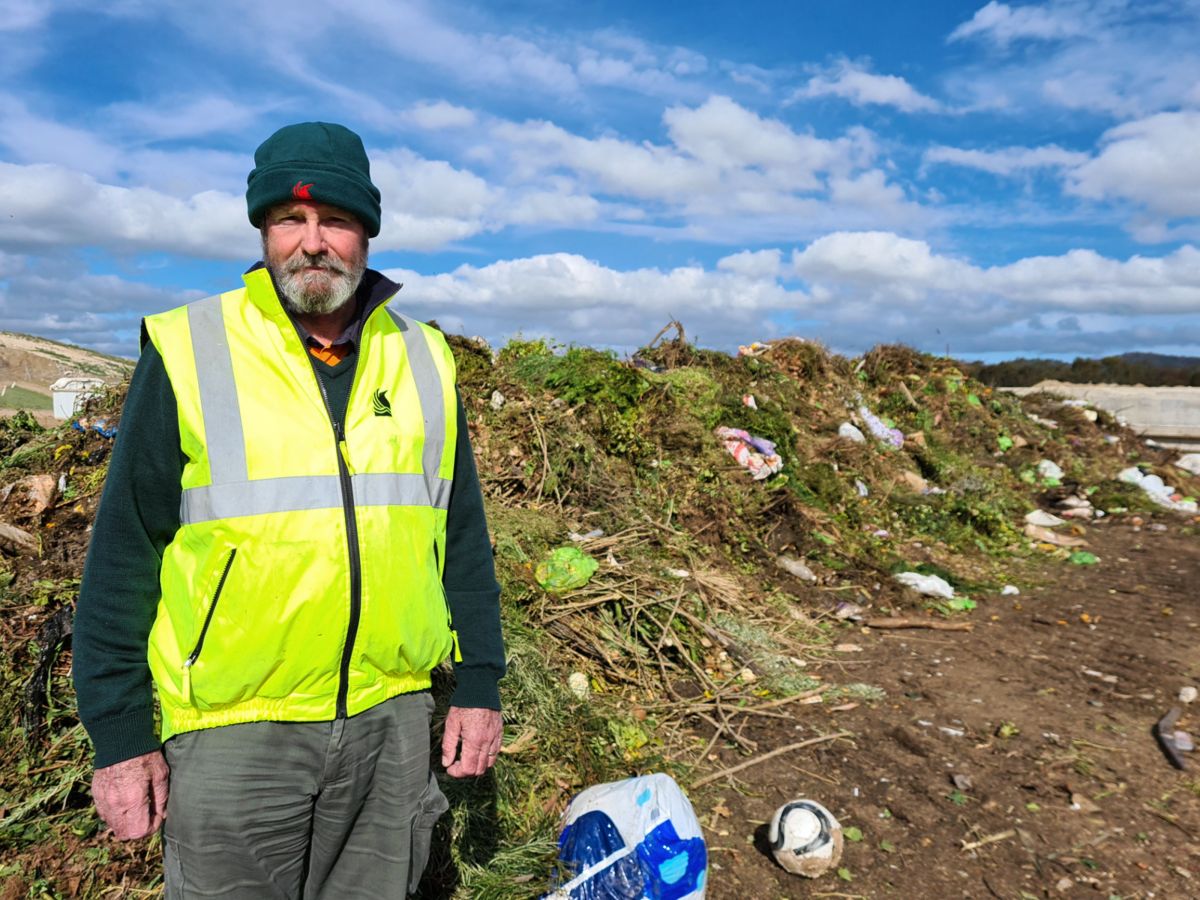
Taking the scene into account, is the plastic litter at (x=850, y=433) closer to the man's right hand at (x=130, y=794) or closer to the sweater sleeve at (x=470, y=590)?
the sweater sleeve at (x=470, y=590)

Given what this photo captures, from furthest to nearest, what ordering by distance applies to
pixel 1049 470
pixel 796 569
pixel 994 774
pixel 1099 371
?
pixel 1099 371
pixel 1049 470
pixel 796 569
pixel 994 774

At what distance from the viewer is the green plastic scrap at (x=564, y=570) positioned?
15.1ft

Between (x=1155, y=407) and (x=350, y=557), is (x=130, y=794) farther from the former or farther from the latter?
(x=1155, y=407)

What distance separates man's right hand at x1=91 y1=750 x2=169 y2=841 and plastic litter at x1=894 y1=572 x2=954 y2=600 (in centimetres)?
624

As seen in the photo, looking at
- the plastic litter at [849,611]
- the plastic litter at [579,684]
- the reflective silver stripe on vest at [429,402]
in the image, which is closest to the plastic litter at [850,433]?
the plastic litter at [849,611]

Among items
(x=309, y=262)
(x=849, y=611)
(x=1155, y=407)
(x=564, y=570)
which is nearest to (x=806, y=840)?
(x=564, y=570)

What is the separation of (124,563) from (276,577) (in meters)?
0.30

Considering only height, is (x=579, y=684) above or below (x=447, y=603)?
below

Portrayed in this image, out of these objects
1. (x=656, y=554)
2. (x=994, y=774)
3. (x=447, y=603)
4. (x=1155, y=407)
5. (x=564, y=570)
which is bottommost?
(x=994, y=774)

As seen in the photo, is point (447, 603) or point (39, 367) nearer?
point (447, 603)

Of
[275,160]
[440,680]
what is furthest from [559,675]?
[275,160]

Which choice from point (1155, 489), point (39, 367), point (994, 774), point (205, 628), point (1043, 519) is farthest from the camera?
point (1155, 489)

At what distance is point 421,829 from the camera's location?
70.7 inches

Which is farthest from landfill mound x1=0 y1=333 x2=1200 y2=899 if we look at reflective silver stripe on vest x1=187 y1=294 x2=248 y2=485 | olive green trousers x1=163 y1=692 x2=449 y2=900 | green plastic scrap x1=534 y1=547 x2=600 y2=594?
reflective silver stripe on vest x1=187 y1=294 x2=248 y2=485
